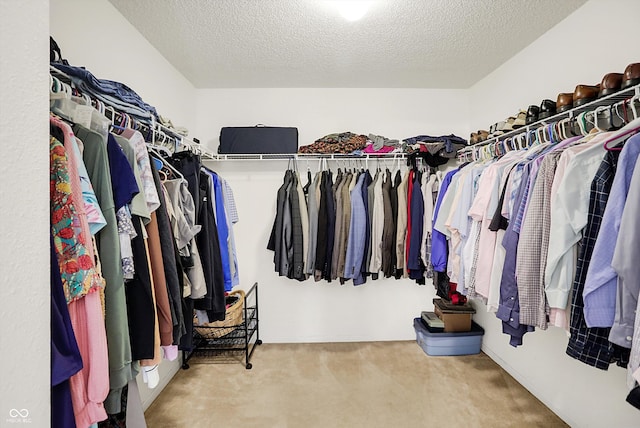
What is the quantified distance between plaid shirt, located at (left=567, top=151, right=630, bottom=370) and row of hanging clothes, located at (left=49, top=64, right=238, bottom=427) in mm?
1494

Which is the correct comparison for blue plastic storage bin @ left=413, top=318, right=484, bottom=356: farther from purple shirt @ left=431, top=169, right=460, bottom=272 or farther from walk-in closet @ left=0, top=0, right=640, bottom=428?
purple shirt @ left=431, top=169, right=460, bottom=272

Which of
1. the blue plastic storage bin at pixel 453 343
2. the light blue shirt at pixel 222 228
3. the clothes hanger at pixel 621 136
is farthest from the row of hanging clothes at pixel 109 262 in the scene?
the blue plastic storage bin at pixel 453 343

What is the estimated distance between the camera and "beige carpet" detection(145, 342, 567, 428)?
73.5 inches

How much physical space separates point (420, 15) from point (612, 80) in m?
1.05

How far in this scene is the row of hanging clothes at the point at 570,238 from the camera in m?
0.96

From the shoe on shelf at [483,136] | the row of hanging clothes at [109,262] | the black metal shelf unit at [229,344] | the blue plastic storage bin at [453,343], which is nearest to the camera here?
the row of hanging clothes at [109,262]

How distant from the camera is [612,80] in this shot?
130cm

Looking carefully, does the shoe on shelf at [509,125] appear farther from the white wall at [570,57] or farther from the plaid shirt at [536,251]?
the plaid shirt at [536,251]

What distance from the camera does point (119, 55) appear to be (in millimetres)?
1812

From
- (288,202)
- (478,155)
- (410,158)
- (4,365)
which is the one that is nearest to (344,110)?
(410,158)

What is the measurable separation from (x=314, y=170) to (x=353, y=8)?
1.47 m

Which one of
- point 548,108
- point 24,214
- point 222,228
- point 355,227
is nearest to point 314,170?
point 355,227

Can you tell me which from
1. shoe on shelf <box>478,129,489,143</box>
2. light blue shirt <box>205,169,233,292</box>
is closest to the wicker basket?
light blue shirt <box>205,169,233,292</box>

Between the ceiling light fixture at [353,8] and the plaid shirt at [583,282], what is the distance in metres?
1.36
